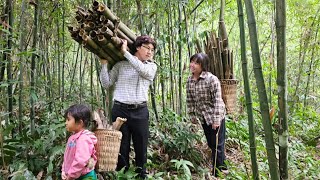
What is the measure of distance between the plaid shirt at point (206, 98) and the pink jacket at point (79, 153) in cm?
146

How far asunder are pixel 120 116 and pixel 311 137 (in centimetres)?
337

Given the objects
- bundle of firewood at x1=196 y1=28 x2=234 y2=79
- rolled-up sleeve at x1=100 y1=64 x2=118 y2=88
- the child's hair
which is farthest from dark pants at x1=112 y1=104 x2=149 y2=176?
bundle of firewood at x1=196 y1=28 x2=234 y2=79

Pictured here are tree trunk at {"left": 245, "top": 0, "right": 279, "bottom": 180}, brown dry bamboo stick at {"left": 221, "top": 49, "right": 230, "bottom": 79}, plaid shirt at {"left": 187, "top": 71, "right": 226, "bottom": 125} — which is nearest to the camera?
tree trunk at {"left": 245, "top": 0, "right": 279, "bottom": 180}

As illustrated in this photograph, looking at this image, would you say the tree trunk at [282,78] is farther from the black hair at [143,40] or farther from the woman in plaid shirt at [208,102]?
the woman in plaid shirt at [208,102]

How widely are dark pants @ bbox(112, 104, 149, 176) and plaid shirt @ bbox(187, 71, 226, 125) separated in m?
0.77

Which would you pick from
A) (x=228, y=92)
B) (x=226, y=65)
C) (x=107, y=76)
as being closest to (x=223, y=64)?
(x=226, y=65)

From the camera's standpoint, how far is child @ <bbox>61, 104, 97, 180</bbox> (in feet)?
7.57

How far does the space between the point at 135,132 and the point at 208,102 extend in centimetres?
94

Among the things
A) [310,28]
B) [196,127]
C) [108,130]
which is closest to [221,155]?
[196,127]

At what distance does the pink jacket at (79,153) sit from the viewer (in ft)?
7.55

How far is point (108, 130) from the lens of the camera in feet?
8.33

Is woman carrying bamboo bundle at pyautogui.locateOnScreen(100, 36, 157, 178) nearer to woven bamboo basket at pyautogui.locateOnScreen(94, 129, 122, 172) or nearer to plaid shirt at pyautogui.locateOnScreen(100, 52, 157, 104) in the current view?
plaid shirt at pyautogui.locateOnScreen(100, 52, 157, 104)

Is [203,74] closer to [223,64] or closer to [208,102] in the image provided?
[208,102]

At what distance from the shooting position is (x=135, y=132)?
3.06 metres
